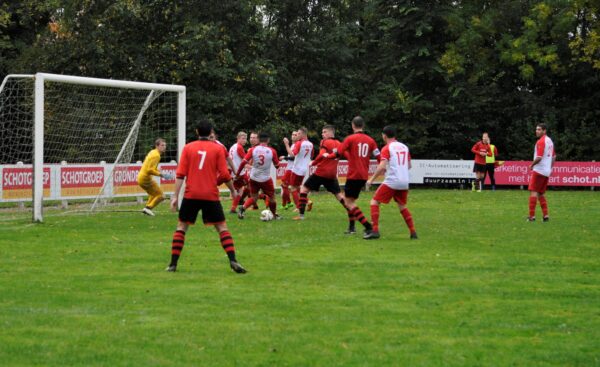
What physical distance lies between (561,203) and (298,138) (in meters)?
10.2

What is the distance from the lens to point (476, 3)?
4941 cm

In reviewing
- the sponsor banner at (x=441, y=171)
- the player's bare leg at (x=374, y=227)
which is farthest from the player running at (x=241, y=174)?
the sponsor banner at (x=441, y=171)

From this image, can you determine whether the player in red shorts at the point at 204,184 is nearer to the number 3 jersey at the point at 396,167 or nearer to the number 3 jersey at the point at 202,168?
the number 3 jersey at the point at 202,168

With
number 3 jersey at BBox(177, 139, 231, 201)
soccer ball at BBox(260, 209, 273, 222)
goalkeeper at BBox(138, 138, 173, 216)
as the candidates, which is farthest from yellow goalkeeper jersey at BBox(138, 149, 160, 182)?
number 3 jersey at BBox(177, 139, 231, 201)

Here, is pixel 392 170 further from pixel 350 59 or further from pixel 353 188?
pixel 350 59

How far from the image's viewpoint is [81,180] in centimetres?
2875

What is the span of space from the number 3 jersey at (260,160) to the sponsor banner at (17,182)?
23.8 ft

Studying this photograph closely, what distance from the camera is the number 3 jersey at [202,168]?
12.9m

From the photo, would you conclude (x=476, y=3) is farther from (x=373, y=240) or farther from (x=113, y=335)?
(x=113, y=335)

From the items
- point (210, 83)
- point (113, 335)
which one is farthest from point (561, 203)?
point (113, 335)

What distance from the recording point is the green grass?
817 centimetres

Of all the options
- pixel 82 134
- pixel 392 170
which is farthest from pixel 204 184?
pixel 82 134

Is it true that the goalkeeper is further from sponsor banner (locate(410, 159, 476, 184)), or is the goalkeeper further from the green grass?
sponsor banner (locate(410, 159, 476, 184))

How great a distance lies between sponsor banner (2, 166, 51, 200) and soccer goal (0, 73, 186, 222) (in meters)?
0.03
